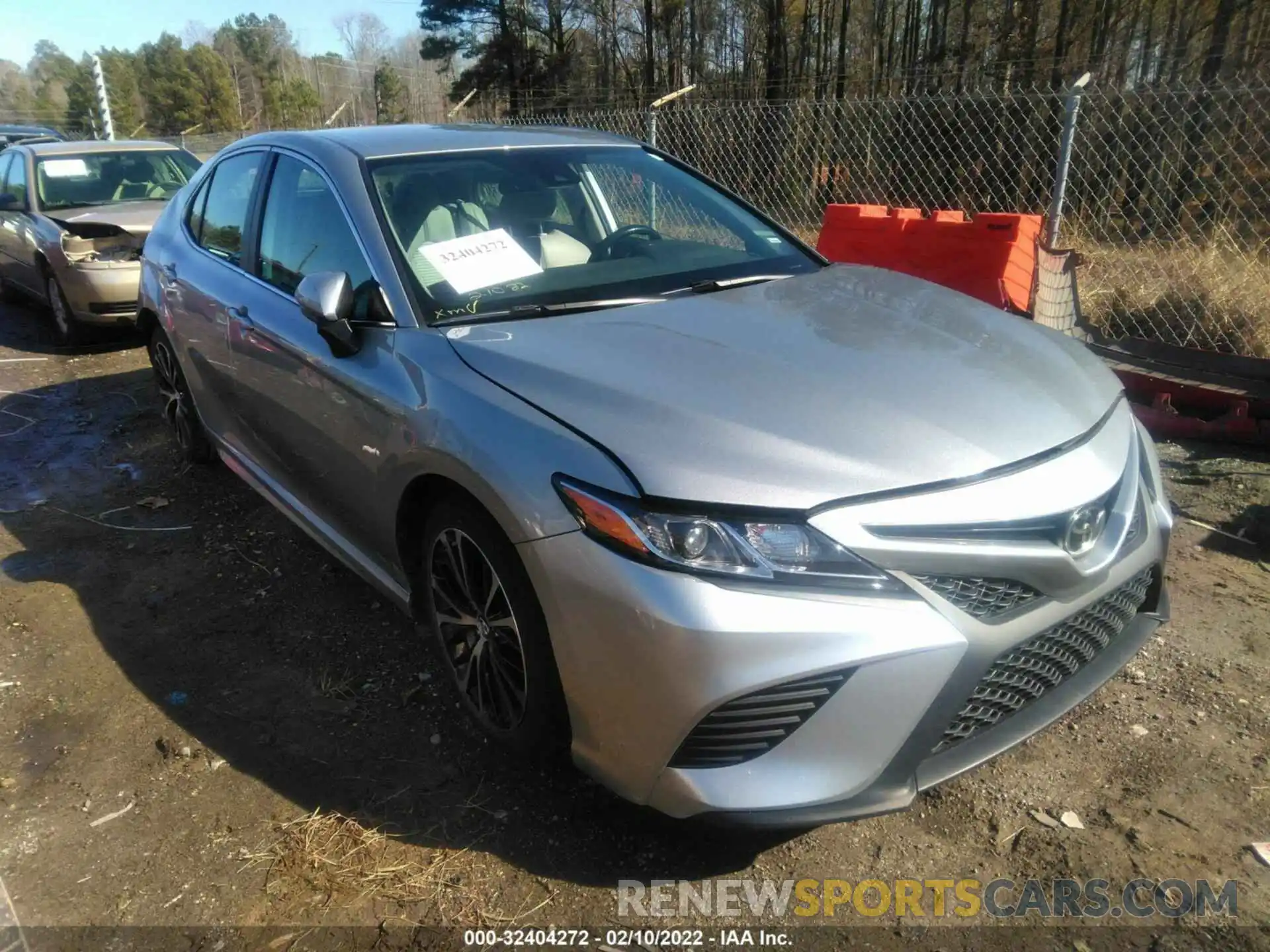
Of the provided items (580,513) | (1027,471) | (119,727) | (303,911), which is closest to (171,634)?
(119,727)

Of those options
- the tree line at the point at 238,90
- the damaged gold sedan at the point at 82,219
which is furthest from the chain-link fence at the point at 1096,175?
the tree line at the point at 238,90

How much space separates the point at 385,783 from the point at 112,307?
20.5 feet

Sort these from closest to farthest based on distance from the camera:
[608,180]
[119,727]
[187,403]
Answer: [119,727] → [608,180] → [187,403]

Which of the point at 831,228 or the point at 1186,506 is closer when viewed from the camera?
the point at 1186,506

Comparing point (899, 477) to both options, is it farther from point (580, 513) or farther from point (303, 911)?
point (303, 911)

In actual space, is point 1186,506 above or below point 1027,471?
below

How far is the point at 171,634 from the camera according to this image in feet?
11.4

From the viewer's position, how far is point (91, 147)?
857cm

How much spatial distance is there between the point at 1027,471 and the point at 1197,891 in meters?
1.08

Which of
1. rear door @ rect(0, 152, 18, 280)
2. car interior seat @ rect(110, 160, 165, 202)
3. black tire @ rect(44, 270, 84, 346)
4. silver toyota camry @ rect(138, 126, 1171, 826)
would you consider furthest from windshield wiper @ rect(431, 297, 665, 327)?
rear door @ rect(0, 152, 18, 280)

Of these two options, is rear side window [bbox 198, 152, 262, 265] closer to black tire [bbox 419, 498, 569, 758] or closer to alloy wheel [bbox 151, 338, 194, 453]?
alloy wheel [bbox 151, 338, 194, 453]

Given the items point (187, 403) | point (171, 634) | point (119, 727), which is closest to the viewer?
point (119, 727)

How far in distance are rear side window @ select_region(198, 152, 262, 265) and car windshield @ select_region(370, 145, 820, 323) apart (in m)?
1.08

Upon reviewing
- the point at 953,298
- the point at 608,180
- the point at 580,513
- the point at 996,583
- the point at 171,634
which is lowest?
the point at 171,634
